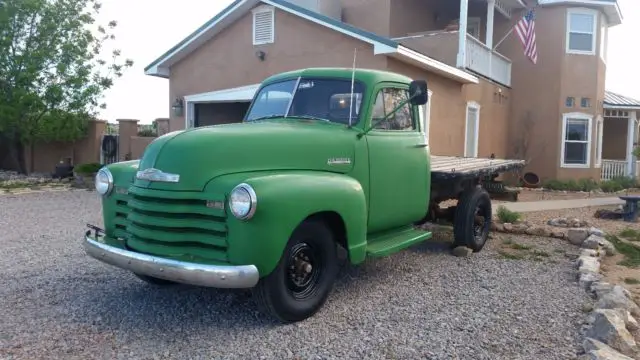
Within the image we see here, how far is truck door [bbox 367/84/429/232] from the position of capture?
5.32 metres

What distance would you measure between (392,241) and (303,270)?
1.32 meters

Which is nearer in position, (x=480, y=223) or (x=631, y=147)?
(x=480, y=223)

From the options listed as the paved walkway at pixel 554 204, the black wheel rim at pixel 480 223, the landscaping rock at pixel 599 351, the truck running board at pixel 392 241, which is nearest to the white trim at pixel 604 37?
the paved walkway at pixel 554 204

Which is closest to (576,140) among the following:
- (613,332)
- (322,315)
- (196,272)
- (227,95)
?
(227,95)

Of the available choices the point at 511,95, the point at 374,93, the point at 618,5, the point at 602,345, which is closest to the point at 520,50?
the point at 511,95

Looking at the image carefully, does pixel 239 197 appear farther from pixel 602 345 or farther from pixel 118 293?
pixel 602 345

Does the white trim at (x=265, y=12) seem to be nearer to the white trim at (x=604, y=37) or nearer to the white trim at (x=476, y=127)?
the white trim at (x=476, y=127)

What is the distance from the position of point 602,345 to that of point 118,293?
417cm

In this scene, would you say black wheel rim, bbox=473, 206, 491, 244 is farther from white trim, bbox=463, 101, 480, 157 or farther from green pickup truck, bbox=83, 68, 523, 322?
white trim, bbox=463, 101, 480, 157

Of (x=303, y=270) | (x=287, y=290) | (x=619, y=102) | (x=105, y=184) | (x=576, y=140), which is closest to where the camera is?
(x=287, y=290)

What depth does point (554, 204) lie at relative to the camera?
12.7m

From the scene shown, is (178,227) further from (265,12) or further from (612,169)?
(612,169)

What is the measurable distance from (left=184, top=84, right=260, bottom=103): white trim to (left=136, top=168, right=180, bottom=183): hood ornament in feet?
29.0

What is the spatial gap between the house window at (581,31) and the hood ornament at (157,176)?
1727 centimetres
